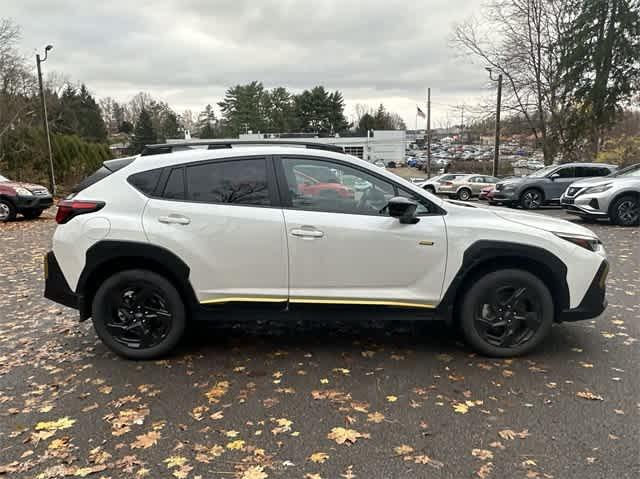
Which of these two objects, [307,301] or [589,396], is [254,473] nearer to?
[307,301]

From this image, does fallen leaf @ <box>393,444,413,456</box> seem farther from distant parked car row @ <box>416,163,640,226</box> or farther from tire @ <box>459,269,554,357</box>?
distant parked car row @ <box>416,163,640,226</box>

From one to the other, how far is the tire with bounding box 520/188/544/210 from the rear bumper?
15801 millimetres


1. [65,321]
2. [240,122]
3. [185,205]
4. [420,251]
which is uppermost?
[240,122]

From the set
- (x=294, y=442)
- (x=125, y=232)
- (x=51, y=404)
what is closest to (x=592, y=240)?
(x=294, y=442)

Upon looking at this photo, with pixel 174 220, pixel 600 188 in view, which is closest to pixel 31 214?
pixel 174 220

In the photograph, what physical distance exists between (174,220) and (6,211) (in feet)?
42.0

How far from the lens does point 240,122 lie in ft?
280

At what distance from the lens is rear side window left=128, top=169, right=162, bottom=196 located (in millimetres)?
3834

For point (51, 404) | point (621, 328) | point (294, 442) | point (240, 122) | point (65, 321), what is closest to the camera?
point (294, 442)

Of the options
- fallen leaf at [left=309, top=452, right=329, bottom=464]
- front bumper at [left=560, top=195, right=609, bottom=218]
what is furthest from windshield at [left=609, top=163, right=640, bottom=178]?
fallen leaf at [left=309, top=452, right=329, bottom=464]

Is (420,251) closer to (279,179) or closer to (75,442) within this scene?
(279,179)

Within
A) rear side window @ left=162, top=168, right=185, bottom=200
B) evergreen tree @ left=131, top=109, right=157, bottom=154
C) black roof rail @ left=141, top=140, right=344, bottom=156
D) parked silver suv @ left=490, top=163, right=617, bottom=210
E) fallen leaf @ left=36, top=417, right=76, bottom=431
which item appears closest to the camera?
fallen leaf @ left=36, top=417, right=76, bottom=431

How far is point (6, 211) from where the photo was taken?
13656mm

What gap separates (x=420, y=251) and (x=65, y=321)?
3877 mm
